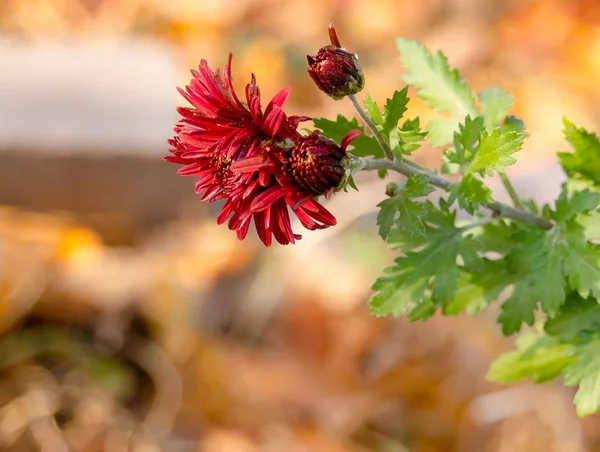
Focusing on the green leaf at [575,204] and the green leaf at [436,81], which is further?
the green leaf at [436,81]

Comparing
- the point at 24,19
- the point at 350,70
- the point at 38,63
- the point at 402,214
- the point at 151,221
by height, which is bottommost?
the point at 402,214

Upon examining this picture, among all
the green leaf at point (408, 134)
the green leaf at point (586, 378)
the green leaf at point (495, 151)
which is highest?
the green leaf at point (408, 134)

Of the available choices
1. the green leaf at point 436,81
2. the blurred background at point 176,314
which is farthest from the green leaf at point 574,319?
the blurred background at point 176,314

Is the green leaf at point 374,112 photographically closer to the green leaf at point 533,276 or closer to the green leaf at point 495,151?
the green leaf at point 495,151

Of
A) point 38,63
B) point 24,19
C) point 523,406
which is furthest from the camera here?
point 24,19

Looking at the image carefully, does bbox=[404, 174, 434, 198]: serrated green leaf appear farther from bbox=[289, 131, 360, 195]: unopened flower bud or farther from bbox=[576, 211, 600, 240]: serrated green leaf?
bbox=[576, 211, 600, 240]: serrated green leaf

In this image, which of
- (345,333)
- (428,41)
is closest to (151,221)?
(345,333)

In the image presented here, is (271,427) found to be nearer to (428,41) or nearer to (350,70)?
(350,70)
